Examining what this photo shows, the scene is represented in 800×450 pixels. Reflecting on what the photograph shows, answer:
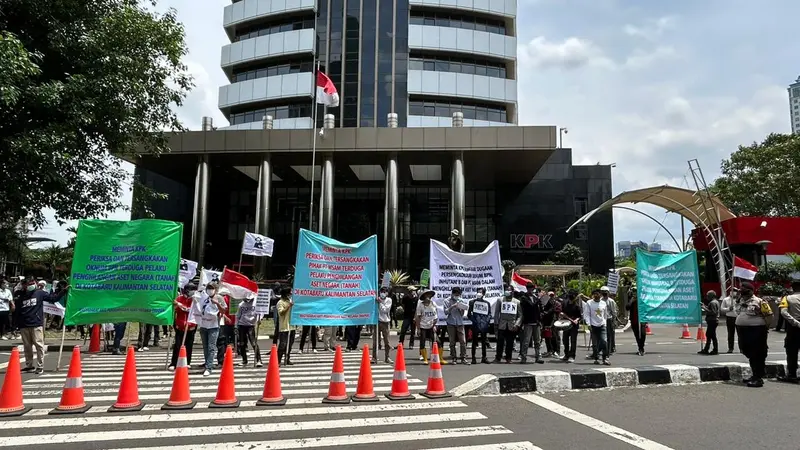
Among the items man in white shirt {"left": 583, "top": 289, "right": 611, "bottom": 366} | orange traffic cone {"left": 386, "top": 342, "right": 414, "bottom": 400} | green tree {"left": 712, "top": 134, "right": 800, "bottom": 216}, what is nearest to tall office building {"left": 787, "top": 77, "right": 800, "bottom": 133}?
green tree {"left": 712, "top": 134, "right": 800, "bottom": 216}

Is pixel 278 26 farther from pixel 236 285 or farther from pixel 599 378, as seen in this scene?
pixel 599 378

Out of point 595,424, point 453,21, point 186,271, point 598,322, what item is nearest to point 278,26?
point 453,21

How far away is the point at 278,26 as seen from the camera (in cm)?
4381

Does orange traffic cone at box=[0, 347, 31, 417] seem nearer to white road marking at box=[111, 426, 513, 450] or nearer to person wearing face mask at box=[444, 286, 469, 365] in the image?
white road marking at box=[111, 426, 513, 450]

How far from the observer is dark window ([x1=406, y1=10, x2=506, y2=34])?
42.3 metres

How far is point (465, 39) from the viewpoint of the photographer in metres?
41.5

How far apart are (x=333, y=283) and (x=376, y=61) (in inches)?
1261

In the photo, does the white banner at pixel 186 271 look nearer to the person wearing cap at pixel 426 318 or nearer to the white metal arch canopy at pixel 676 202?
the person wearing cap at pixel 426 318

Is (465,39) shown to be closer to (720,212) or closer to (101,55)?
(720,212)

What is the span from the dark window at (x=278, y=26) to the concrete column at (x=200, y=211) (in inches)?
602

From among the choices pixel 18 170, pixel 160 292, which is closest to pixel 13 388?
pixel 160 292

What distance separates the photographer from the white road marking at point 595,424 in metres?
5.42

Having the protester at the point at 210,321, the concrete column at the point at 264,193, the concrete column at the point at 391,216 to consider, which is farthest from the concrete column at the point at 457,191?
the protester at the point at 210,321

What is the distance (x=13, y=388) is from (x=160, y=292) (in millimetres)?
3831
